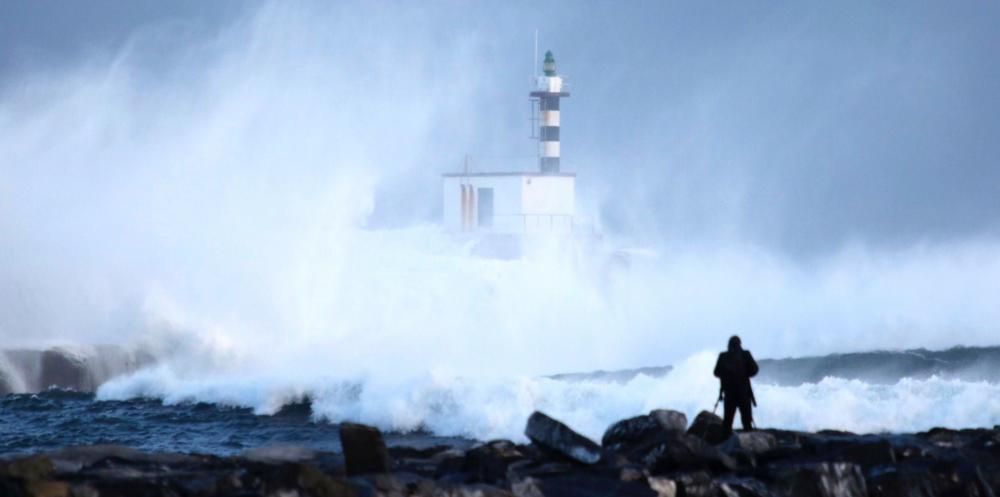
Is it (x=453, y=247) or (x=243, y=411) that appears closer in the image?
(x=243, y=411)

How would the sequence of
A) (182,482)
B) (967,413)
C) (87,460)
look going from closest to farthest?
(182,482)
(87,460)
(967,413)

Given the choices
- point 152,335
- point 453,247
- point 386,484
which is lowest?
point 386,484

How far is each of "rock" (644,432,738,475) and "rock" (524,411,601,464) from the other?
1.43 feet

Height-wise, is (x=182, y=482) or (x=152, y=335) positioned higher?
(x=152, y=335)

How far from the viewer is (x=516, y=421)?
2236 cm

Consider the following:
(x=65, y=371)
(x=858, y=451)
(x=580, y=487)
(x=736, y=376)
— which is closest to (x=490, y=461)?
(x=580, y=487)

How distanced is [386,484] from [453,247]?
44.5 metres

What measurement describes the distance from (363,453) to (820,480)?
3322 mm

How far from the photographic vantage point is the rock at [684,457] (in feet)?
41.4

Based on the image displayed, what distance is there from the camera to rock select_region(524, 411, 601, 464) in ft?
41.5

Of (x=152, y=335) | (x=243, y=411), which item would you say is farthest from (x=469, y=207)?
(x=243, y=411)

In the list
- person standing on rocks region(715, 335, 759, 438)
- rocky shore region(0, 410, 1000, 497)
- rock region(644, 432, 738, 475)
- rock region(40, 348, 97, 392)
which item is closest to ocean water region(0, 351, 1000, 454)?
rock region(40, 348, 97, 392)

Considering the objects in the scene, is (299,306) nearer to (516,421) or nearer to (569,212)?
(516,421)

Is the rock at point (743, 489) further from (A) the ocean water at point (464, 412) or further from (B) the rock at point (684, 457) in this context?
(A) the ocean water at point (464, 412)
